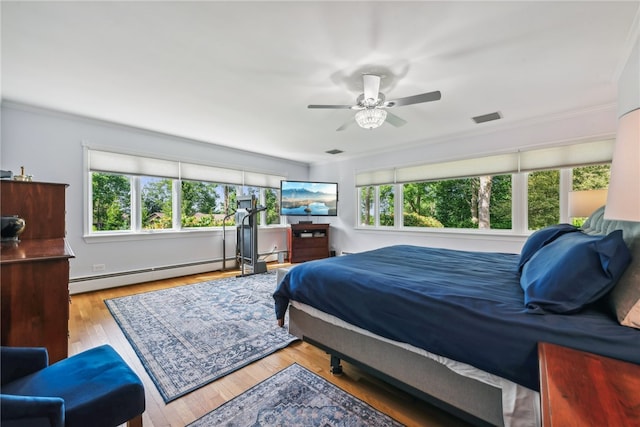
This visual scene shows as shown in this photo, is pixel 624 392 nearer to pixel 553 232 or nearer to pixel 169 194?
pixel 553 232

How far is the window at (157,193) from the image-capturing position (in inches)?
157

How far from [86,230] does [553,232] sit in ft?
17.4

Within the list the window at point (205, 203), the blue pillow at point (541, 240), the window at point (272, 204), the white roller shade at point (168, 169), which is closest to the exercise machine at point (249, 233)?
the window at point (205, 203)

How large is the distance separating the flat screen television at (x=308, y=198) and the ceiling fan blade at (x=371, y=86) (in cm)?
335

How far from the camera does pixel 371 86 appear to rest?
2.51 meters

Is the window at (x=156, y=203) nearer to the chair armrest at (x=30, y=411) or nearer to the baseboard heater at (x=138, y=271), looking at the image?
the baseboard heater at (x=138, y=271)

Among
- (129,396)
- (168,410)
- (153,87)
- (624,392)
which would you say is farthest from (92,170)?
(624,392)

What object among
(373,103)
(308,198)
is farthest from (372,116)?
(308,198)

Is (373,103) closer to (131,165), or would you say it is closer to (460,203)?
(460,203)

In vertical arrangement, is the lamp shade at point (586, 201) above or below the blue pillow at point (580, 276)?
above

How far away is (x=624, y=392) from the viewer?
732 millimetres

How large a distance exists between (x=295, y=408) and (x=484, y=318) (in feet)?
3.84

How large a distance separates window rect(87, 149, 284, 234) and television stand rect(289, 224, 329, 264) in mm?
1316

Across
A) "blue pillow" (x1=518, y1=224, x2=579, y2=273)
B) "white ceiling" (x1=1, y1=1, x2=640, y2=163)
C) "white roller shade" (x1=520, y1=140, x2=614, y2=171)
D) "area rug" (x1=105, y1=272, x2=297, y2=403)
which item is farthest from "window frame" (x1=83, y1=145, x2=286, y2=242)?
"white roller shade" (x1=520, y1=140, x2=614, y2=171)
